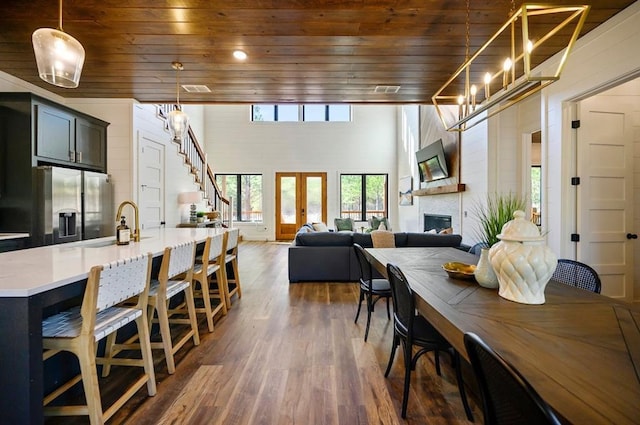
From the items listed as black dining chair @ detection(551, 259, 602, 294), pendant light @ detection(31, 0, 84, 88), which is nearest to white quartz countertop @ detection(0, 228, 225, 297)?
pendant light @ detection(31, 0, 84, 88)

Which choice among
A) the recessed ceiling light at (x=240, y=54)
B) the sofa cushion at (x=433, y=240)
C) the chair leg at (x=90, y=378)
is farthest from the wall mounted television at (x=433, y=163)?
the chair leg at (x=90, y=378)

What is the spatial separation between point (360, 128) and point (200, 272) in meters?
8.36

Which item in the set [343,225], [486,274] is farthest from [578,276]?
[343,225]

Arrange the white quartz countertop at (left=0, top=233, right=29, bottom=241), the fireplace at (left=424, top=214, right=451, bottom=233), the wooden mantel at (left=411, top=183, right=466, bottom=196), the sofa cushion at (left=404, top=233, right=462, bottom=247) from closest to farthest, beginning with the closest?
1. the white quartz countertop at (left=0, top=233, right=29, bottom=241)
2. the sofa cushion at (left=404, top=233, right=462, bottom=247)
3. the wooden mantel at (left=411, top=183, right=466, bottom=196)
4. the fireplace at (left=424, top=214, right=451, bottom=233)

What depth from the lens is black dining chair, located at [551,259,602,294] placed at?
1.82m

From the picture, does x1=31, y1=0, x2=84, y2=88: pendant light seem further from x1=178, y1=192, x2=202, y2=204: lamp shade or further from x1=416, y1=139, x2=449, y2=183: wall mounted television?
x1=416, y1=139, x2=449, y2=183: wall mounted television

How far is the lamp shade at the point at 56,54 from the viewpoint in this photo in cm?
184

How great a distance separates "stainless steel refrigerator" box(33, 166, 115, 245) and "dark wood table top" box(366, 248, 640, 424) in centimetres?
399

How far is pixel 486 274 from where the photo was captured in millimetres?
1741

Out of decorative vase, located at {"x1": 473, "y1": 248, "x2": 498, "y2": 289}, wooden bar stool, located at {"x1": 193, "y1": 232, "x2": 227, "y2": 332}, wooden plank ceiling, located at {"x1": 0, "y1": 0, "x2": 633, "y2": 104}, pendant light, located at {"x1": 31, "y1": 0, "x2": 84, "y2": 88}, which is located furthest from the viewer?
wooden bar stool, located at {"x1": 193, "y1": 232, "x2": 227, "y2": 332}

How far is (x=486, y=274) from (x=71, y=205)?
4.45 metres

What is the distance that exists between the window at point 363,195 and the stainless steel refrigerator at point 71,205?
270 inches

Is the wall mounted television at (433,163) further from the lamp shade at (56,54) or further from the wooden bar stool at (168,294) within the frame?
the lamp shade at (56,54)

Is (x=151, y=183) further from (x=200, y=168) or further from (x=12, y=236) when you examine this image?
(x=200, y=168)
